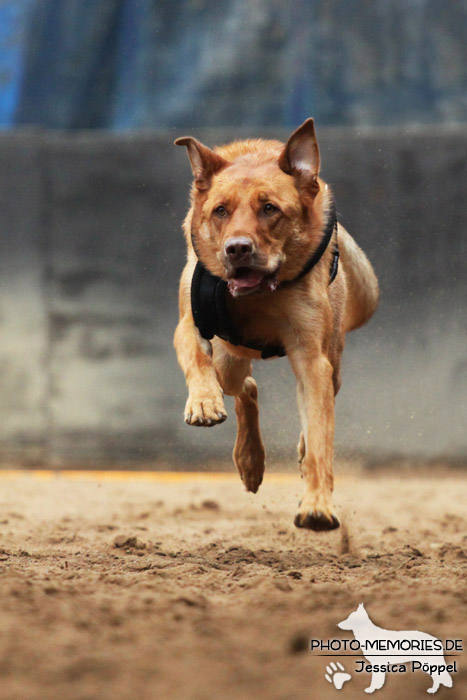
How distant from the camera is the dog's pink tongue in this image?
13.1 ft

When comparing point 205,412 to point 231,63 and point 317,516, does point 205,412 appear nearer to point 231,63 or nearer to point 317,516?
point 317,516

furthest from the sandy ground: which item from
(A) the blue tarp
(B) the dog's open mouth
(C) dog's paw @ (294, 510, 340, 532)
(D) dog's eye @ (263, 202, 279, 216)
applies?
(A) the blue tarp

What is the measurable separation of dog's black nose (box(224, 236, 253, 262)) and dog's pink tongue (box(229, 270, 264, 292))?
11 cm

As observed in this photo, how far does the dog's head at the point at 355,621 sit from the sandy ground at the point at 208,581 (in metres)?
0.04

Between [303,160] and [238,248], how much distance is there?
599 millimetres

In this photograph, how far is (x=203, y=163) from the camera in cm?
430

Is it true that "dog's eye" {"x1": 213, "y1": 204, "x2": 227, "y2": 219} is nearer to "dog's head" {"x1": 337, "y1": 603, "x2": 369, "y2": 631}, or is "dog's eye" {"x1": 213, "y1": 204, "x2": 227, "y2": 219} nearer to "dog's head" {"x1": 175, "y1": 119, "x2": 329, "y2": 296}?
"dog's head" {"x1": 175, "y1": 119, "x2": 329, "y2": 296}

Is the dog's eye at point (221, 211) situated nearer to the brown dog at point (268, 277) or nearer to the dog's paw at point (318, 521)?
the brown dog at point (268, 277)

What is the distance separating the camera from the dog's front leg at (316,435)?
12.7 feet

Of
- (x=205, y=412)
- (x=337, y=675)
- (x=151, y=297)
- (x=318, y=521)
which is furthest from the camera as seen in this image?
(x=151, y=297)

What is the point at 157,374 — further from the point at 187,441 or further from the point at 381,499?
the point at 381,499

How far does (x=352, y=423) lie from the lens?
283 inches

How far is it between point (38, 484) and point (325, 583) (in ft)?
11.2

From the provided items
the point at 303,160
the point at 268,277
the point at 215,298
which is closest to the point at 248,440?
the point at 215,298
